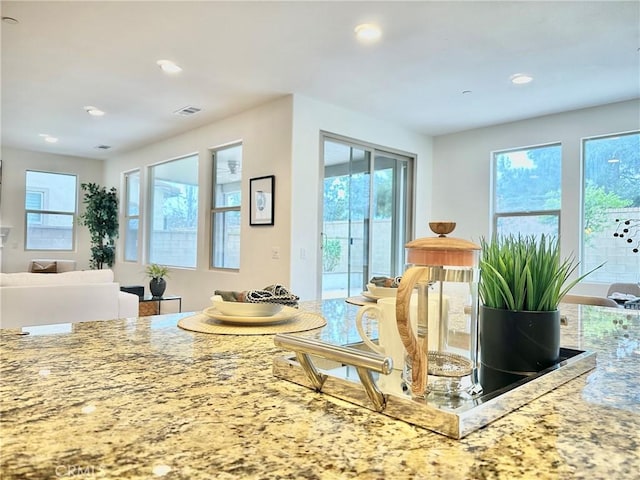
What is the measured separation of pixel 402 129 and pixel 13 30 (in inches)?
157

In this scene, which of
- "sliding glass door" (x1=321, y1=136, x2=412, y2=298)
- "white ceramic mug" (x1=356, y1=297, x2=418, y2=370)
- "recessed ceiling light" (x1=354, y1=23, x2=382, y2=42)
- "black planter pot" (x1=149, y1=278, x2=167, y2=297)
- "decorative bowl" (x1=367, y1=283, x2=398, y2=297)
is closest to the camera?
"white ceramic mug" (x1=356, y1=297, x2=418, y2=370)

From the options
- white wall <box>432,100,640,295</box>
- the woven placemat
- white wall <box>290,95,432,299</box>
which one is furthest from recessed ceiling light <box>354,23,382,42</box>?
white wall <box>432,100,640,295</box>

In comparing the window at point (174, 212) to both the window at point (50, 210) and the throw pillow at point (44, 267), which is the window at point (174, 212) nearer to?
the throw pillow at point (44, 267)

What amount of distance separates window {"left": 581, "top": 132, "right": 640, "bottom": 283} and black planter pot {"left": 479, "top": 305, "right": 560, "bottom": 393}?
4.28m

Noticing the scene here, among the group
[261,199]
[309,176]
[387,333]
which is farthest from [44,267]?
[387,333]

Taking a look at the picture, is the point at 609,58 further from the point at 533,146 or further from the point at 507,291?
the point at 507,291

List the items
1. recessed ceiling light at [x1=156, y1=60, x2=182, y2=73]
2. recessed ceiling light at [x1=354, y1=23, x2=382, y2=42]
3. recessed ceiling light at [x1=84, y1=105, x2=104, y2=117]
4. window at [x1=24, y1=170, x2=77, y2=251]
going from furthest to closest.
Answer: window at [x1=24, y1=170, x2=77, y2=251] < recessed ceiling light at [x1=84, y1=105, x2=104, y2=117] < recessed ceiling light at [x1=156, y1=60, x2=182, y2=73] < recessed ceiling light at [x1=354, y1=23, x2=382, y2=42]

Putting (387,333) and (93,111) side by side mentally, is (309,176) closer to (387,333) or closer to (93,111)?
(93,111)

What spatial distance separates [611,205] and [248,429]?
4.98m

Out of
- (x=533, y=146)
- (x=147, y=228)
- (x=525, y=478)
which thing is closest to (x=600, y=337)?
(x=525, y=478)

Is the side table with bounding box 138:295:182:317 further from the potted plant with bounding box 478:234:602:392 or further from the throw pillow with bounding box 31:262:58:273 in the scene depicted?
the potted plant with bounding box 478:234:602:392

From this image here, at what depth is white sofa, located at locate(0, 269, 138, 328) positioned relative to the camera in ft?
10.3

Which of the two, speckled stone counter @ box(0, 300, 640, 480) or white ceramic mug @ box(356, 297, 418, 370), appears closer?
speckled stone counter @ box(0, 300, 640, 480)

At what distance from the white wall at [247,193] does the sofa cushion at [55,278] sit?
1.50 meters
